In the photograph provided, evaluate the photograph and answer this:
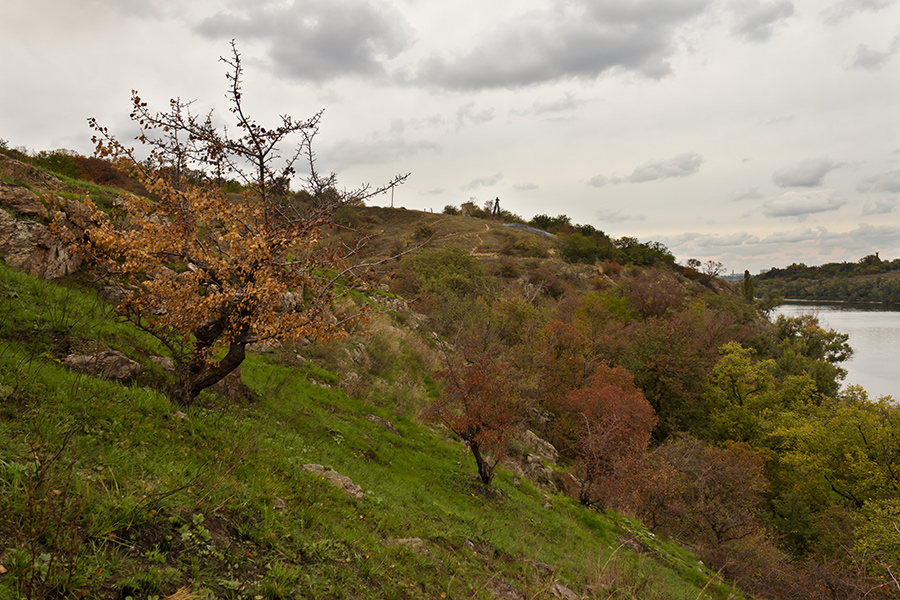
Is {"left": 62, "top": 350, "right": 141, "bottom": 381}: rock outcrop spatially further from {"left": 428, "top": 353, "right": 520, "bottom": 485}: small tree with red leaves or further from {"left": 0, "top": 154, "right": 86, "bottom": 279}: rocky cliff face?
{"left": 428, "top": 353, "right": 520, "bottom": 485}: small tree with red leaves

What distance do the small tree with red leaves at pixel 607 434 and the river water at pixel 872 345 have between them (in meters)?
37.2

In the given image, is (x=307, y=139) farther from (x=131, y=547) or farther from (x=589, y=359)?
(x=589, y=359)

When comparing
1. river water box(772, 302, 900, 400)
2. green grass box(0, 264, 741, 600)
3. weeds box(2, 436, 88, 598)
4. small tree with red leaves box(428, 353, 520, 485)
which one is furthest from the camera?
river water box(772, 302, 900, 400)

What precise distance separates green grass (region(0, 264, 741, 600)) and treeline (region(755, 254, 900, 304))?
112 metres

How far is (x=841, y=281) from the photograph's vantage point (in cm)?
11662

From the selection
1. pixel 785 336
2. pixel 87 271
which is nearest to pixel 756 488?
pixel 87 271

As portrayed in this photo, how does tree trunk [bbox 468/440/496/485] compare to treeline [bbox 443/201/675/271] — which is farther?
treeline [bbox 443/201/675/271]

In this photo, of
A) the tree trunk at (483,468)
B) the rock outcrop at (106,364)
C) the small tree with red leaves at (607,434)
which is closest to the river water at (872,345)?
the small tree with red leaves at (607,434)

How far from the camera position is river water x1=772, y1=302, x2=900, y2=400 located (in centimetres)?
4612

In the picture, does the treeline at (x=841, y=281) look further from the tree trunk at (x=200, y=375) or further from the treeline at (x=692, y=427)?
the tree trunk at (x=200, y=375)

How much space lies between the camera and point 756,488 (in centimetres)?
1870

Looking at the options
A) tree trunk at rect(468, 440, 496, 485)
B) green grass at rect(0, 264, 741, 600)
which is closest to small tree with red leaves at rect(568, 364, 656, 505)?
green grass at rect(0, 264, 741, 600)

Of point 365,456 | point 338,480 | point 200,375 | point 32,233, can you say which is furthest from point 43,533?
point 32,233

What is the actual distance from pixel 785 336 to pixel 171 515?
55783mm
